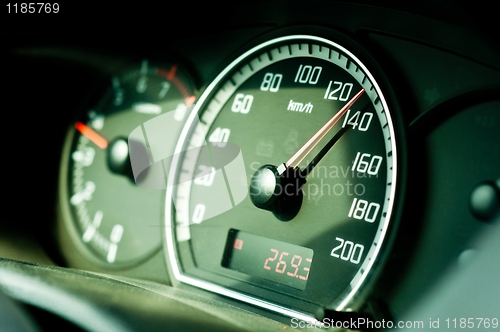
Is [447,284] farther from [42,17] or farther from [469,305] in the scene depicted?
[42,17]

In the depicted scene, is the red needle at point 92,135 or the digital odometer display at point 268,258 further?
the red needle at point 92,135

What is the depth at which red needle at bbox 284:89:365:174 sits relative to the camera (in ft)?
5.90

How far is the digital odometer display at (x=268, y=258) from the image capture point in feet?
5.84

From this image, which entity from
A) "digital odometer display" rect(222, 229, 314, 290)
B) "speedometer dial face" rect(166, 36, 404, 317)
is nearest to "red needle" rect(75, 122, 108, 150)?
"speedometer dial face" rect(166, 36, 404, 317)

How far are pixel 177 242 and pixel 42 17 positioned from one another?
1.03 m

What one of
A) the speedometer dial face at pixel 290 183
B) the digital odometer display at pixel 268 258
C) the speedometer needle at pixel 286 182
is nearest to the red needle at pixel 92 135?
the speedometer dial face at pixel 290 183

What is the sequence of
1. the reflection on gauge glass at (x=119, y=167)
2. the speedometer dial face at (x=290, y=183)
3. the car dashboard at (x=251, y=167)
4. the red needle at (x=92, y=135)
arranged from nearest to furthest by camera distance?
the car dashboard at (x=251, y=167)
the speedometer dial face at (x=290, y=183)
the reflection on gauge glass at (x=119, y=167)
the red needle at (x=92, y=135)

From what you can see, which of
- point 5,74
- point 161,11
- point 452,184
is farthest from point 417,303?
point 5,74

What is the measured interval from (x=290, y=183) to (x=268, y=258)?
0.25 m

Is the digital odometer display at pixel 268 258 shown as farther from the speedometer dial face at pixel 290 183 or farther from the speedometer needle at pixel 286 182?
the speedometer needle at pixel 286 182

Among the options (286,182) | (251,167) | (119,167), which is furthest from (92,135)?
(286,182)

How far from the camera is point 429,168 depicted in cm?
164

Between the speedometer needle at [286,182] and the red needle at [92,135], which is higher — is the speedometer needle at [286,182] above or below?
below

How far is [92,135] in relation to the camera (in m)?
2.51
